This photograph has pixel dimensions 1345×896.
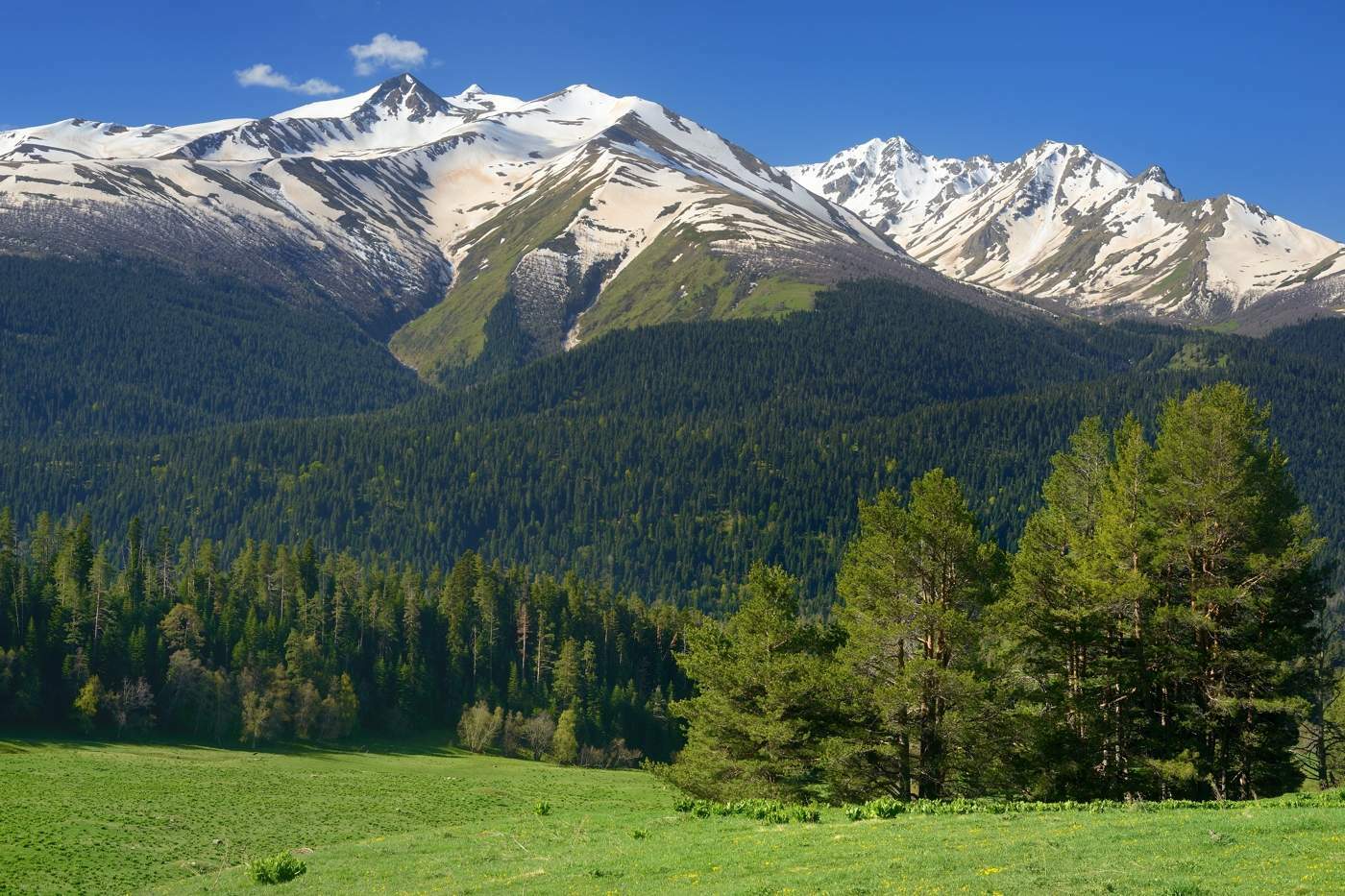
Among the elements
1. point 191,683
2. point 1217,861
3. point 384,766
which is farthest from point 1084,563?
point 191,683

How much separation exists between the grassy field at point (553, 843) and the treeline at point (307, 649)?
31.2 metres

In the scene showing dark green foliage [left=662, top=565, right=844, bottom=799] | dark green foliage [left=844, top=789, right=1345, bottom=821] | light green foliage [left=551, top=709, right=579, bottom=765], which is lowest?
light green foliage [left=551, top=709, right=579, bottom=765]

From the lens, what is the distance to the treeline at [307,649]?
11750 cm

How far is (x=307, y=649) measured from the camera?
12900cm

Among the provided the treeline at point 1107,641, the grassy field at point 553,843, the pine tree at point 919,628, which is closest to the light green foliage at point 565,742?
the grassy field at point 553,843

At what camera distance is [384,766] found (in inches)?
4126

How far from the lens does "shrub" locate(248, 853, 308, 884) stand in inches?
1588

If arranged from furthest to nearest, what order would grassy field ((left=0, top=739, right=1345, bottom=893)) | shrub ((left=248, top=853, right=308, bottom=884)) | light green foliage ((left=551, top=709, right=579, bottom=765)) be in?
1. light green foliage ((left=551, top=709, right=579, bottom=765))
2. shrub ((left=248, top=853, right=308, bottom=884))
3. grassy field ((left=0, top=739, right=1345, bottom=893))

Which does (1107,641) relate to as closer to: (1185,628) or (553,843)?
(1185,628)

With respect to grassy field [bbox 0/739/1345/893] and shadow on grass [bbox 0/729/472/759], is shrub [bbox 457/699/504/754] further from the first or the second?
grassy field [bbox 0/739/1345/893]

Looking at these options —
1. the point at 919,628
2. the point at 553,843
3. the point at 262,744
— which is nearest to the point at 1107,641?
the point at 919,628

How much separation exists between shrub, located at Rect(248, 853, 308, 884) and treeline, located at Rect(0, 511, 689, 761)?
80.1m

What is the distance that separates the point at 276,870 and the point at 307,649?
92837 mm

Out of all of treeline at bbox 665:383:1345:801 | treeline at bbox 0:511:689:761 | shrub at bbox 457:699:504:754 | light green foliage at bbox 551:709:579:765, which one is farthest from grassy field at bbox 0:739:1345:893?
shrub at bbox 457:699:504:754
